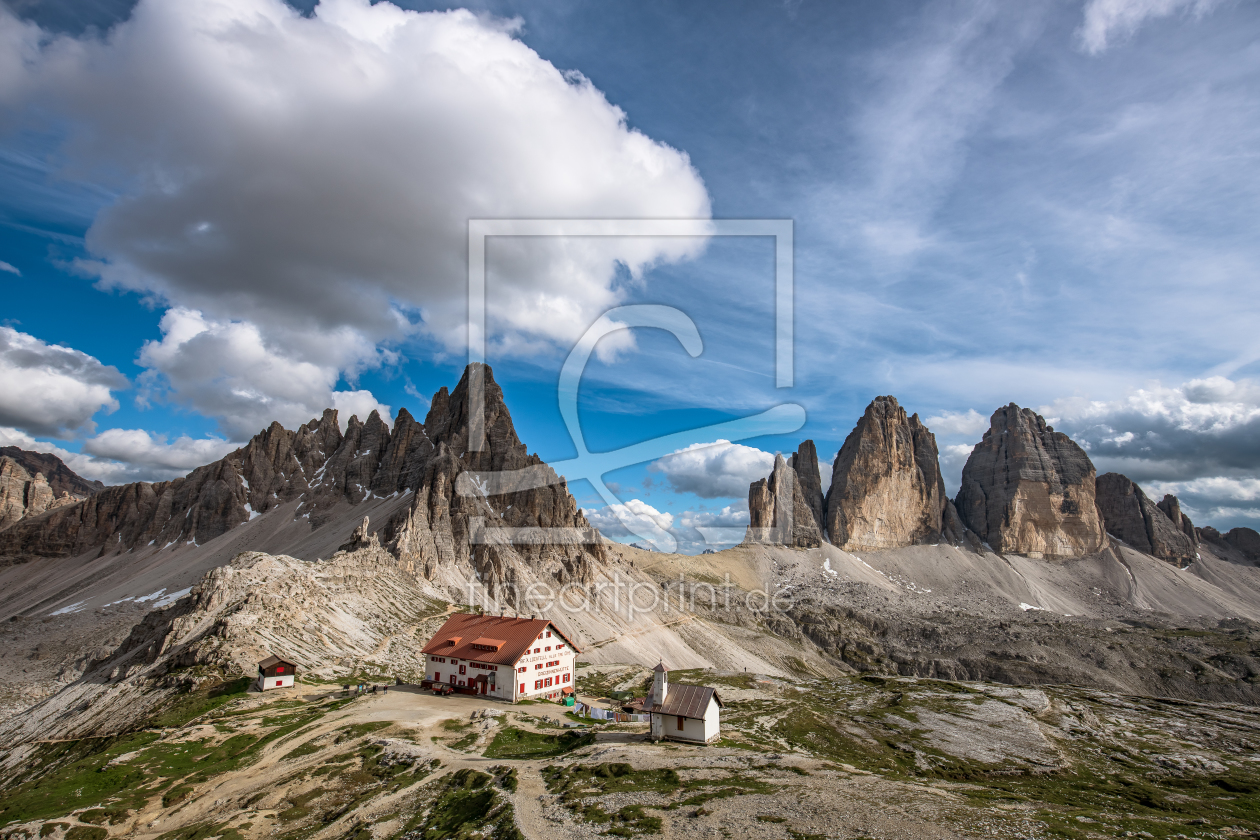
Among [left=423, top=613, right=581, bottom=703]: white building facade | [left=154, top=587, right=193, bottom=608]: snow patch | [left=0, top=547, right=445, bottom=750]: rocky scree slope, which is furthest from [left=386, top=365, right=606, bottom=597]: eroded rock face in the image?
[left=423, top=613, right=581, bottom=703]: white building facade

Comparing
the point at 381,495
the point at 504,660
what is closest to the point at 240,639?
the point at 504,660

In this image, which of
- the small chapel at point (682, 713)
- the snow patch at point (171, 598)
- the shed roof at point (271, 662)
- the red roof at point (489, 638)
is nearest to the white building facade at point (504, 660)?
the red roof at point (489, 638)

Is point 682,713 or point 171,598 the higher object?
point 682,713

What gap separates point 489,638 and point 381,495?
12166 cm

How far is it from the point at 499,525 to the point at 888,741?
101 meters

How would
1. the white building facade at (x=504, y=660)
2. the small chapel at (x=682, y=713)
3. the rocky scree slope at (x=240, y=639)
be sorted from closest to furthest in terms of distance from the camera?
the small chapel at (x=682, y=713) < the rocky scree slope at (x=240, y=639) < the white building facade at (x=504, y=660)

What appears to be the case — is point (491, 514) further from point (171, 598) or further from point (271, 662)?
point (271, 662)

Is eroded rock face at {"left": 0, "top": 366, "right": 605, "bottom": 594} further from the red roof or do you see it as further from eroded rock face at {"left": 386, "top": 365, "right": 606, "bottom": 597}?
the red roof

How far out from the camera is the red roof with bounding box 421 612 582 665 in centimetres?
A: 6044

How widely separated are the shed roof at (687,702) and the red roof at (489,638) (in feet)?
60.0

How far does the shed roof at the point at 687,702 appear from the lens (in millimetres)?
45147

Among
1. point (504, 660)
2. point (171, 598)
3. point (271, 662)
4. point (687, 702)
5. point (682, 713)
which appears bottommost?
point (171, 598)

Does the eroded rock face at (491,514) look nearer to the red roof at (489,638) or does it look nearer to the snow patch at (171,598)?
the snow patch at (171,598)

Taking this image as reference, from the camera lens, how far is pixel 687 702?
4603 centimetres
